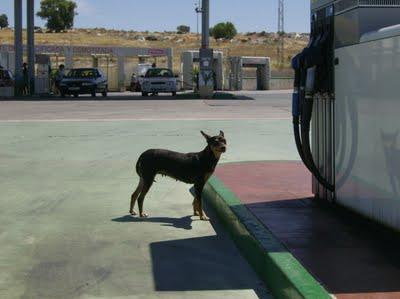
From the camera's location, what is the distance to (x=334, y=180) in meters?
6.76

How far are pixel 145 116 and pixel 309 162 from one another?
15.4 meters

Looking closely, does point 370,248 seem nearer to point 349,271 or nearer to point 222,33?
point 349,271

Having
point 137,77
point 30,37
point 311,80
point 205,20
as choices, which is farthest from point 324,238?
point 137,77

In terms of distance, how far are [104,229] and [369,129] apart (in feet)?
9.25

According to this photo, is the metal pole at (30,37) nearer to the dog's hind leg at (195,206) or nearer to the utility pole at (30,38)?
the utility pole at (30,38)

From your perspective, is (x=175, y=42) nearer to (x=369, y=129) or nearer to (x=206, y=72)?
(x=206, y=72)

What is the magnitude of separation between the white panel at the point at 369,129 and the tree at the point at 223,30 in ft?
371

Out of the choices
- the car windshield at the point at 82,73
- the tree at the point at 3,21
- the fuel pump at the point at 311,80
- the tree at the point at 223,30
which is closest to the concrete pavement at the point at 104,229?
the fuel pump at the point at 311,80

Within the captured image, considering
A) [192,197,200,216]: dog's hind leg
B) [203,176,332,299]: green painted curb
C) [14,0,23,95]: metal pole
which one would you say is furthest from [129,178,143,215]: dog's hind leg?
[14,0,23,95]: metal pole

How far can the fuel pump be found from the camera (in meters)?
6.60

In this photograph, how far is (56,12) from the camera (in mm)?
115562

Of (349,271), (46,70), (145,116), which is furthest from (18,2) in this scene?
(349,271)

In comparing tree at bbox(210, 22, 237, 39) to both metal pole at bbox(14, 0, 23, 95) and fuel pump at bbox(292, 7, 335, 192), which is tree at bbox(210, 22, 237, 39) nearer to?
metal pole at bbox(14, 0, 23, 95)

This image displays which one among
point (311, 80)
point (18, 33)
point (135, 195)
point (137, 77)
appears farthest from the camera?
point (137, 77)
